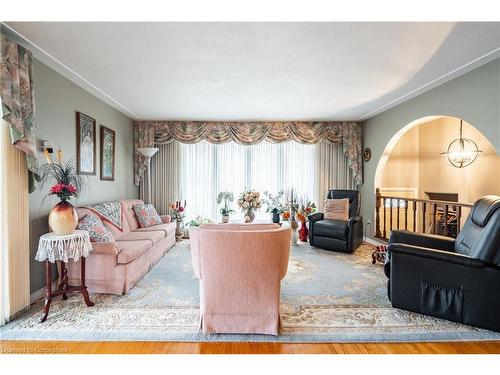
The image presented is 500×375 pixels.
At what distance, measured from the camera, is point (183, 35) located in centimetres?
238

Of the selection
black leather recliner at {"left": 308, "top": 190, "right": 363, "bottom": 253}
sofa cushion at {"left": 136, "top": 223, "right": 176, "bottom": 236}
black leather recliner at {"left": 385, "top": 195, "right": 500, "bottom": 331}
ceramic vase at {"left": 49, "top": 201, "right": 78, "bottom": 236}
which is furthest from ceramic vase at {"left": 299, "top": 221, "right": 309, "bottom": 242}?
ceramic vase at {"left": 49, "top": 201, "right": 78, "bottom": 236}

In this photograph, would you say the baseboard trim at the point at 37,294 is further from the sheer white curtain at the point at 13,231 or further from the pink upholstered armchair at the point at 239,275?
the pink upholstered armchair at the point at 239,275

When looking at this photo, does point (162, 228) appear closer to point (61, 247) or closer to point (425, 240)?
point (61, 247)

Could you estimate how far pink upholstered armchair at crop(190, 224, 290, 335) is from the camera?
1998 millimetres

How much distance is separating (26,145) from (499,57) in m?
4.76

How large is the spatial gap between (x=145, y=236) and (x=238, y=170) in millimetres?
2715

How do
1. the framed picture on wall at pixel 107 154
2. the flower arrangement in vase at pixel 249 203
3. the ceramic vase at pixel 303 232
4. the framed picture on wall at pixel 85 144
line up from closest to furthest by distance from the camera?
the framed picture on wall at pixel 85 144, the flower arrangement in vase at pixel 249 203, the framed picture on wall at pixel 107 154, the ceramic vase at pixel 303 232

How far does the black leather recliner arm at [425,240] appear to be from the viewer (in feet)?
9.62

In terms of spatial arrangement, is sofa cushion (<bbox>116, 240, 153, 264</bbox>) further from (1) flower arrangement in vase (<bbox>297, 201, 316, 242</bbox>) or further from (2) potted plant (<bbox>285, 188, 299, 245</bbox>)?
(1) flower arrangement in vase (<bbox>297, 201, 316, 242</bbox>)

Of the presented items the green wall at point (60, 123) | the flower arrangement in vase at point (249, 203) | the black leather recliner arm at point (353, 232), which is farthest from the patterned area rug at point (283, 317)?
the flower arrangement in vase at point (249, 203)

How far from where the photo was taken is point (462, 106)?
3.38 metres

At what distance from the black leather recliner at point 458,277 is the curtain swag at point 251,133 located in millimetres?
3390

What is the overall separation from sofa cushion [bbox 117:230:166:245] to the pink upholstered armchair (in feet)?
6.44
